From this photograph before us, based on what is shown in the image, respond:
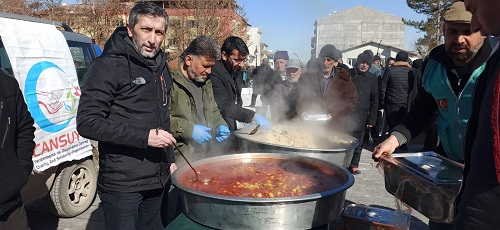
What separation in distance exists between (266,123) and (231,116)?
1.35ft

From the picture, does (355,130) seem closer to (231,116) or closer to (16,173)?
(231,116)

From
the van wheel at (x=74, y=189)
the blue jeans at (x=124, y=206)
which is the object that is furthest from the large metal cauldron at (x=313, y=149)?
the van wheel at (x=74, y=189)

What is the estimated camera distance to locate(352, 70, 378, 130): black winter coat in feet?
19.0

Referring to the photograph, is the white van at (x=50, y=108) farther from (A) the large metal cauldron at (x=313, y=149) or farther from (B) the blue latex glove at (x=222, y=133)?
(A) the large metal cauldron at (x=313, y=149)

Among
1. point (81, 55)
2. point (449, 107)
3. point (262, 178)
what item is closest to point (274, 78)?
point (81, 55)

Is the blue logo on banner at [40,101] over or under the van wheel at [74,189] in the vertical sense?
over

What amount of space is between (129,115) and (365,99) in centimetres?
471

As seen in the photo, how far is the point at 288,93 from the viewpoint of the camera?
24.3 feet

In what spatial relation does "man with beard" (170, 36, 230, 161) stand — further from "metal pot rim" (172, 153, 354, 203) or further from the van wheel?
the van wheel

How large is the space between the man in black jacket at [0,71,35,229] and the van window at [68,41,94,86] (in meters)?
2.35

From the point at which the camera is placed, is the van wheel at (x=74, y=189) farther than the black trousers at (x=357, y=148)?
No

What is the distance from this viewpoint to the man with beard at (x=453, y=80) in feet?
6.89

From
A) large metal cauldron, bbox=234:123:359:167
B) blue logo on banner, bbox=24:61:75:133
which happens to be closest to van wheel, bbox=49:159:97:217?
blue logo on banner, bbox=24:61:75:133

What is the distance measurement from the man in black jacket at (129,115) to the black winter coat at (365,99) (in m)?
4.04
